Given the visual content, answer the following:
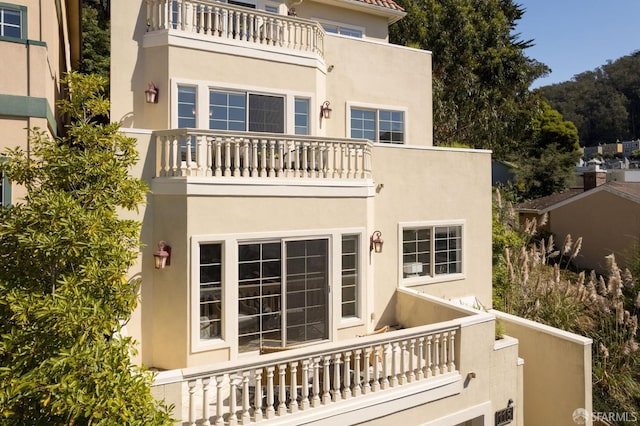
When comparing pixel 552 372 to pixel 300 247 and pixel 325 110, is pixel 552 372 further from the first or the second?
pixel 325 110

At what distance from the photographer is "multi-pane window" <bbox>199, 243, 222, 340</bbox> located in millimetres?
9695

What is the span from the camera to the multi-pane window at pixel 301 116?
45.7ft

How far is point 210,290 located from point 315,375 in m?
3.33

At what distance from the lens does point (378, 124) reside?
52.7 feet

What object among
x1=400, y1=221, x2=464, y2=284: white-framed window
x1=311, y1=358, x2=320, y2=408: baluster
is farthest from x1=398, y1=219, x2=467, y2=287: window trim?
x1=311, y1=358, x2=320, y2=408: baluster

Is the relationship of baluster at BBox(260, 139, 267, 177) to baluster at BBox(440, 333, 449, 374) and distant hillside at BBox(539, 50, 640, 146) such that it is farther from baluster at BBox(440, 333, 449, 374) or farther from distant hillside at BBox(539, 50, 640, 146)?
distant hillside at BBox(539, 50, 640, 146)

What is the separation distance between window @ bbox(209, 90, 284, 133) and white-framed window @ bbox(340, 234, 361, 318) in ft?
15.2

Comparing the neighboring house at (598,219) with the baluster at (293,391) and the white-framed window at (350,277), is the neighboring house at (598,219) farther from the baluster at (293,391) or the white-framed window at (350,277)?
the baluster at (293,391)

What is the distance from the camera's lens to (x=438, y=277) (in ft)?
46.0

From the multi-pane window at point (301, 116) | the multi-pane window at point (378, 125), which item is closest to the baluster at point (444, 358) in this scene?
the multi-pane window at point (301, 116)

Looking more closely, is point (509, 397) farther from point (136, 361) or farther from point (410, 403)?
point (136, 361)

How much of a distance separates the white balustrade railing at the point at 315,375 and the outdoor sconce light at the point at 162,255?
2.91 m

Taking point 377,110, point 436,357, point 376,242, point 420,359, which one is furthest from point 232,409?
point 377,110

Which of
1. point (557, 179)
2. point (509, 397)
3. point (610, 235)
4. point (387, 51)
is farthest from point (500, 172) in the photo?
point (509, 397)
